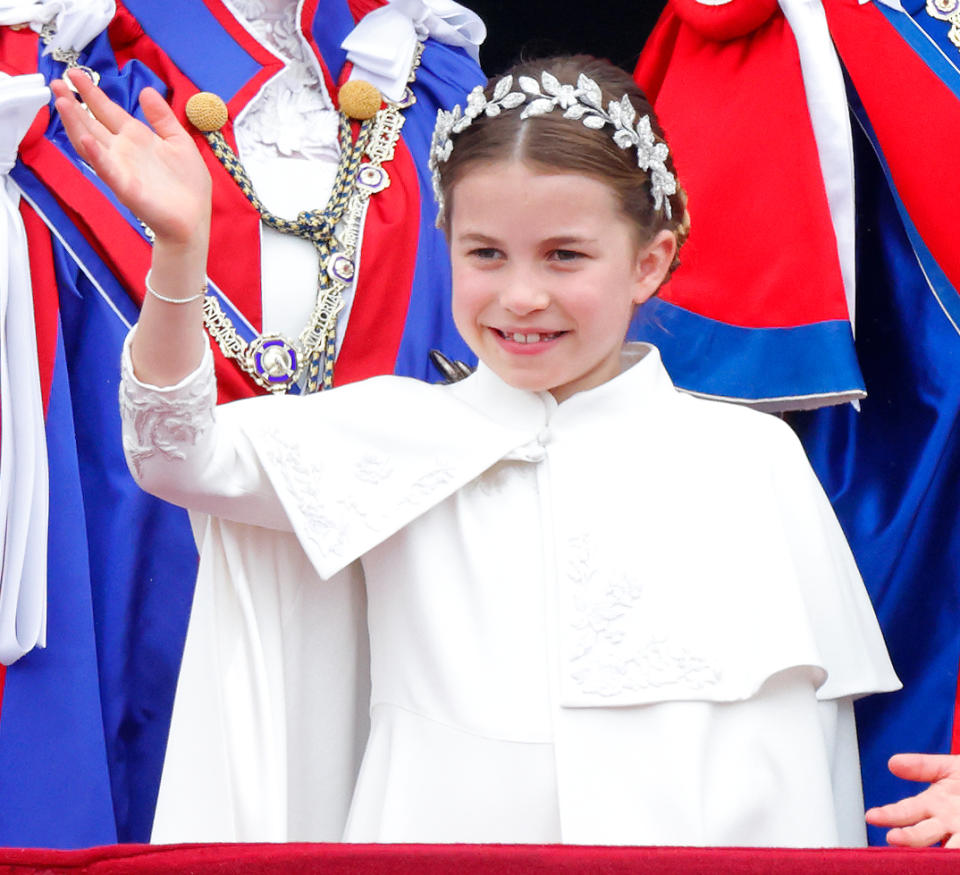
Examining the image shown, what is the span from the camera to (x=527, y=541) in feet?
5.26

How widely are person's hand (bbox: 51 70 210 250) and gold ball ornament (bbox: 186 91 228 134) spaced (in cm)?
61

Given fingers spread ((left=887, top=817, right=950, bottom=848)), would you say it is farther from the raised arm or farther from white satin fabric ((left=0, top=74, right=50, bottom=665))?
white satin fabric ((left=0, top=74, right=50, bottom=665))

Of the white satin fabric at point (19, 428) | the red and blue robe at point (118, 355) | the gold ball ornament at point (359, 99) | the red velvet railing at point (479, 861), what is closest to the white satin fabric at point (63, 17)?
the red and blue robe at point (118, 355)

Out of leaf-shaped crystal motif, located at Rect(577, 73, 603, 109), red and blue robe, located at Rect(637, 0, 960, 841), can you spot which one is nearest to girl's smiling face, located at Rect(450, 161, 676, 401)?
leaf-shaped crystal motif, located at Rect(577, 73, 603, 109)

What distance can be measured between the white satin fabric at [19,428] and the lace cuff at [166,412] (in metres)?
0.41

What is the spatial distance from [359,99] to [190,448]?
2.86ft

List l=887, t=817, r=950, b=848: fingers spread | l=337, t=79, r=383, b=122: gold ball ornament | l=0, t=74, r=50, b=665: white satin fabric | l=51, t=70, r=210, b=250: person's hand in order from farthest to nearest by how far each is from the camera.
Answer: l=337, t=79, r=383, b=122: gold ball ornament → l=0, t=74, r=50, b=665: white satin fabric → l=51, t=70, r=210, b=250: person's hand → l=887, t=817, r=950, b=848: fingers spread

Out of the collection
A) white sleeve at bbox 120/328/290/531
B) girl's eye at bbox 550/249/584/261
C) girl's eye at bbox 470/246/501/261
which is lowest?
white sleeve at bbox 120/328/290/531

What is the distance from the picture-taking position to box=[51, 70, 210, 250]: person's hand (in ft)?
4.66

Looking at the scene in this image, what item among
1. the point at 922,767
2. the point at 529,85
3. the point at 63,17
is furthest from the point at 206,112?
the point at 922,767

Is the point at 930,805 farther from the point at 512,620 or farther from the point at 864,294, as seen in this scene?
the point at 864,294

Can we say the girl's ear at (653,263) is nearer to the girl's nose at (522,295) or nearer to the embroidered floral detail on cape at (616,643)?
the girl's nose at (522,295)

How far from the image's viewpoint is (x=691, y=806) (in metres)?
1.48

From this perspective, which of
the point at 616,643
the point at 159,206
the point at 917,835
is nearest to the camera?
the point at 917,835
